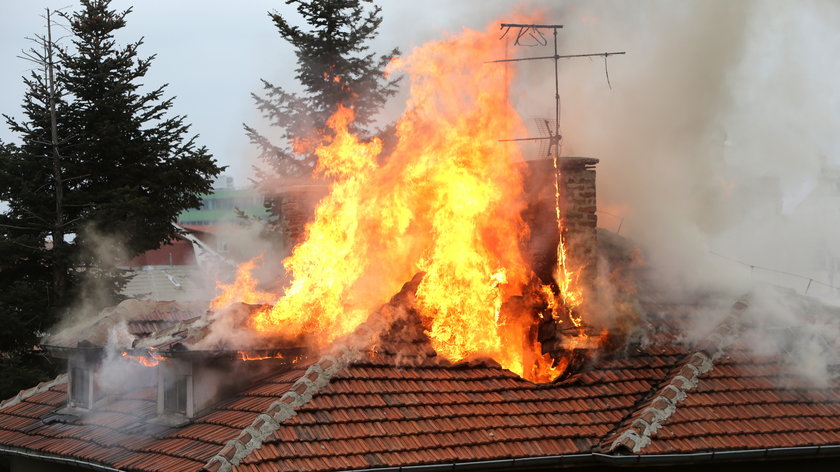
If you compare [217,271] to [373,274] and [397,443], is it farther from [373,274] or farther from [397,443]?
[397,443]

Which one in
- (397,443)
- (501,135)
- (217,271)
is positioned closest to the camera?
(397,443)

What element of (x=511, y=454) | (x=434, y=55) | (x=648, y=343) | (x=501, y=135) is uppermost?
(x=434, y=55)

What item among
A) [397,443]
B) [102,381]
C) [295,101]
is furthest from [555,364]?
[295,101]

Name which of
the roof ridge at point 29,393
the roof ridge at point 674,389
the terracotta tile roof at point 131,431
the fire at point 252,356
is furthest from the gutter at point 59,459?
the roof ridge at point 674,389

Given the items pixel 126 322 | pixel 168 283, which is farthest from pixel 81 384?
pixel 168 283

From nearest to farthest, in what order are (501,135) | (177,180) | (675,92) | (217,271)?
1. (501,135)
2. (675,92)
3. (177,180)
4. (217,271)

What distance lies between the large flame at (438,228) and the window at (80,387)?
3011 mm

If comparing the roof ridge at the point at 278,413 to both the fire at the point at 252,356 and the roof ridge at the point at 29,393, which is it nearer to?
the fire at the point at 252,356

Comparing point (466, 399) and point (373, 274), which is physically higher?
point (373, 274)

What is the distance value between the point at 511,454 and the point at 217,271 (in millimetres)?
27947

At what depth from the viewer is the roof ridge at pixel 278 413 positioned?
1145 cm

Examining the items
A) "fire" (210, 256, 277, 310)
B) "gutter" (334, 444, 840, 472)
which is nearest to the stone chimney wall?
"gutter" (334, 444, 840, 472)

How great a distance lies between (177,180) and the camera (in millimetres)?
27562

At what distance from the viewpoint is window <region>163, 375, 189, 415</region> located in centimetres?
1386
